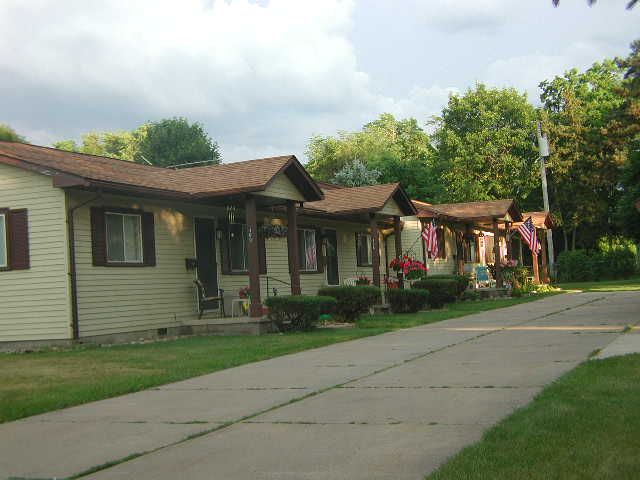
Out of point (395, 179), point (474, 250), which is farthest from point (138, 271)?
point (395, 179)

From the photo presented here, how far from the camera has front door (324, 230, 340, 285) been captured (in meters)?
24.2

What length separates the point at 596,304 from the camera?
68.1 ft

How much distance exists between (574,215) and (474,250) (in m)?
14.5

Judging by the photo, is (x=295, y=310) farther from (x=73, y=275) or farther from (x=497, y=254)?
(x=497, y=254)

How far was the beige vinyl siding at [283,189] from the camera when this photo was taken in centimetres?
1698

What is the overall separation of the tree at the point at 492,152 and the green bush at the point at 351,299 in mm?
32242

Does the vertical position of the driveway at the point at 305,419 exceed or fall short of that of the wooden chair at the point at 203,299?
it falls short

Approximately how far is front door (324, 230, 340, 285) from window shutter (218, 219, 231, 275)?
5711mm

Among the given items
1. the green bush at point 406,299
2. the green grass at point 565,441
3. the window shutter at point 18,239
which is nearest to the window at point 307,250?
the green bush at point 406,299

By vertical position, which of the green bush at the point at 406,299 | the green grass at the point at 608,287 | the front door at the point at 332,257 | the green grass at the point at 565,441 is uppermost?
the front door at the point at 332,257

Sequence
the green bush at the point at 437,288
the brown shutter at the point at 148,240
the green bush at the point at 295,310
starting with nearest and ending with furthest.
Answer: the green bush at the point at 295,310
the brown shutter at the point at 148,240
the green bush at the point at 437,288

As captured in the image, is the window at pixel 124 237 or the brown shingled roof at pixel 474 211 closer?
the window at pixel 124 237

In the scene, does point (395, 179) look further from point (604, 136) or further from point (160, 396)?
point (160, 396)

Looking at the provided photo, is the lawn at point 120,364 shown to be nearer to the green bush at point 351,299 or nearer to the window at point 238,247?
the green bush at point 351,299
